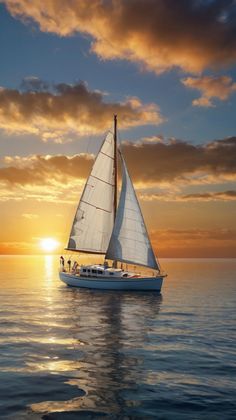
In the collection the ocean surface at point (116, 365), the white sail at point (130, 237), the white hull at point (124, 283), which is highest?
the white sail at point (130, 237)

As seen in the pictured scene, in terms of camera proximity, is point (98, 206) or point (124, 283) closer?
point (124, 283)

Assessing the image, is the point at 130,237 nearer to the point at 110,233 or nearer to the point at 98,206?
the point at 110,233

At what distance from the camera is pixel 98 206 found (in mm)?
62219

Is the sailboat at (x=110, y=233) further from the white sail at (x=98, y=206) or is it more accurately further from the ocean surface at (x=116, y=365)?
the ocean surface at (x=116, y=365)

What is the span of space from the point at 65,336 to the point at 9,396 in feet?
38.7

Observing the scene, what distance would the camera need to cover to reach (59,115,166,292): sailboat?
180 feet

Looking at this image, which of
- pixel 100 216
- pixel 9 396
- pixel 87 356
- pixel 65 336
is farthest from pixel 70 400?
pixel 100 216

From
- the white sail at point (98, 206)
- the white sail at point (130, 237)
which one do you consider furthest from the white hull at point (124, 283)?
the white sail at point (98, 206)

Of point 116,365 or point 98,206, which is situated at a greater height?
point 98,206

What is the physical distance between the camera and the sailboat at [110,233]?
5491 centimetres

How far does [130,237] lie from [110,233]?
23.9 ft

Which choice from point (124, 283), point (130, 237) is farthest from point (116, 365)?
point (130, 237)

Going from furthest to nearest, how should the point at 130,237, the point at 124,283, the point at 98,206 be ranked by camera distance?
the point at 98,206 < the point at 130,237 < the point at 124,283

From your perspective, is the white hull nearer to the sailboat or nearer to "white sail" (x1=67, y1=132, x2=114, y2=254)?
the sailboat
